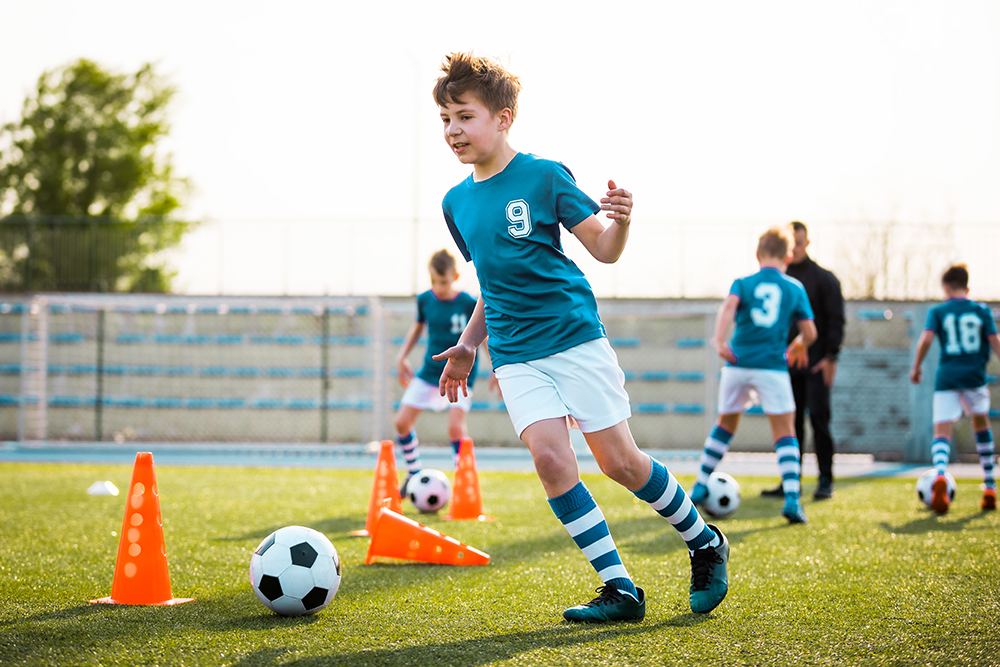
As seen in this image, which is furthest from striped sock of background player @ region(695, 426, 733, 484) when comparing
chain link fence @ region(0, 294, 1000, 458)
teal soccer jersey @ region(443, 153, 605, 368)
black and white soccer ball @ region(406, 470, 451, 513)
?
chain link fence @ region(0, 294, 1000, 458)

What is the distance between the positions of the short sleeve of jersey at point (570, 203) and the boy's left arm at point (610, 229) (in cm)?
2

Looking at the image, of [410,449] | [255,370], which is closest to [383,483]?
[410,449]

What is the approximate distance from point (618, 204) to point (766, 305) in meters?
3.49

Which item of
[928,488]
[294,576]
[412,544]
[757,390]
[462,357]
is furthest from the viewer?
[928,488]

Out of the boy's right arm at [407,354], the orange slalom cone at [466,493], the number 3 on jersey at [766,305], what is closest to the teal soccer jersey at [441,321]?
the boy's right arm at [407,354]

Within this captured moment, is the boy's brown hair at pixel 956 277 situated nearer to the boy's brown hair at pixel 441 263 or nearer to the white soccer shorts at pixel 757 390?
the white soccer shorts at pixel 757 390

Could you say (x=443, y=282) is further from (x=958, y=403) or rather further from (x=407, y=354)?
(x=958, y=403)

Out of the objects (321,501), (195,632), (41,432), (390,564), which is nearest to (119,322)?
(41,432)

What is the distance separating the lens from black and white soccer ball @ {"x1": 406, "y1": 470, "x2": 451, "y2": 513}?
20.3 ft

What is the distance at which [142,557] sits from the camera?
11.2 ft

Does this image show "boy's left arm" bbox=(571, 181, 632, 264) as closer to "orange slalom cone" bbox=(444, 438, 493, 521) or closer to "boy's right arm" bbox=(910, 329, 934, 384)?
"orange slalom cone" bbox=(444, 438, 493, 521)

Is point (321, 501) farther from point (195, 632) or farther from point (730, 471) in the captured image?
point (730, 471)

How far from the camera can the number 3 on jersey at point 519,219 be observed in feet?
10.1

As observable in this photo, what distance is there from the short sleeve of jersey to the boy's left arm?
0.02 meters
